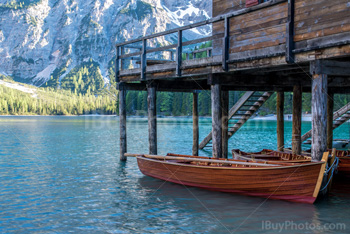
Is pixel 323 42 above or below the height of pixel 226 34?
below

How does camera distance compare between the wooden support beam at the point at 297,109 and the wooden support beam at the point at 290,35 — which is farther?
the wooden support beam at the point at 297,109

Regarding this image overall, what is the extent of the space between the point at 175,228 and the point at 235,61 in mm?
6576

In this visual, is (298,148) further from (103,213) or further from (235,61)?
(103,213)

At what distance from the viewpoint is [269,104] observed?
108 meters

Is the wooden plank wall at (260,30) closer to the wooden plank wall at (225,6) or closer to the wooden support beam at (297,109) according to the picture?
the wooden plank wall at (225,6)

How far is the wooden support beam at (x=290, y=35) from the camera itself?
1255 cm

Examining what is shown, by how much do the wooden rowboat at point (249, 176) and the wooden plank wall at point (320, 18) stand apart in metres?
3.64

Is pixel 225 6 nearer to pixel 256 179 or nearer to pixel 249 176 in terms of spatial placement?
pixel 249 176

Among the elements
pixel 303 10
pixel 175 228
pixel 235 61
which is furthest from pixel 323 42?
pixel 175 228

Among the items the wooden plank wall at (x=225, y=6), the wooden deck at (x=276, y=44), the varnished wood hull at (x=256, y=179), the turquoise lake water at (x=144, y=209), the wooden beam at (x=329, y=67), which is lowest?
the turquoise lake water at (x=144, y=209)

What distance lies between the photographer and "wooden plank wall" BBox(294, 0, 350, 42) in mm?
11292

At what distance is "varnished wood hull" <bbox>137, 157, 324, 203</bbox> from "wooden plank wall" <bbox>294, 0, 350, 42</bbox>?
3.90 m

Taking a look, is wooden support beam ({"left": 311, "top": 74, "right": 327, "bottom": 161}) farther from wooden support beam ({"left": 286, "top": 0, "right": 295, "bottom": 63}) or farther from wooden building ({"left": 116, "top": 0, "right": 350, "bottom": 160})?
wooden support beam ({"left": 286, "top": 0, "right": 295, "bottom": 63})

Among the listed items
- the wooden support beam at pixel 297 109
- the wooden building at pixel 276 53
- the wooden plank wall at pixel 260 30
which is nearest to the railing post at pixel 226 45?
the wooden building at pixel 276 53
